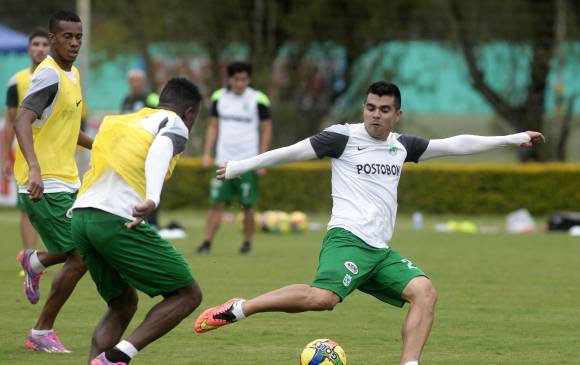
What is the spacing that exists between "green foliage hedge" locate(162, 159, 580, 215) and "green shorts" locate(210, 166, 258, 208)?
7748 millimetres

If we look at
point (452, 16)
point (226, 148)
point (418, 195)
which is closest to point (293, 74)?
point (452, 16)

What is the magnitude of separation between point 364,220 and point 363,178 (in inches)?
11.6

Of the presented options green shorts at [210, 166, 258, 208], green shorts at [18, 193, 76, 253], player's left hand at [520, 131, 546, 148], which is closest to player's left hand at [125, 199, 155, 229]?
green shorts at [18, 193, 76, 253]

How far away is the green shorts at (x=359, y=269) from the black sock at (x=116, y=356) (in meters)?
1.29

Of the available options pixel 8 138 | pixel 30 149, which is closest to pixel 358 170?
pixel 30 149

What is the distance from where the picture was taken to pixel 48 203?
27.3ft

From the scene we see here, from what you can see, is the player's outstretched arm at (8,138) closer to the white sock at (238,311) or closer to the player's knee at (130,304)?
the player's knee at (130,304)

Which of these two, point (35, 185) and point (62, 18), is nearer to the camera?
point (35, 185)

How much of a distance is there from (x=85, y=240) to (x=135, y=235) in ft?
1.04

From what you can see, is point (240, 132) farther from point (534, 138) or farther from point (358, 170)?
point (358, 170)

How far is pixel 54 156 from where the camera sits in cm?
845

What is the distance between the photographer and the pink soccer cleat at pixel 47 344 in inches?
311

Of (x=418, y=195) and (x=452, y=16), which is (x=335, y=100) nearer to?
(x=452, y=16)

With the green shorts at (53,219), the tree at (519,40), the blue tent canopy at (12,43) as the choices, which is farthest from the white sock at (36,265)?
the tree at (519,40)
